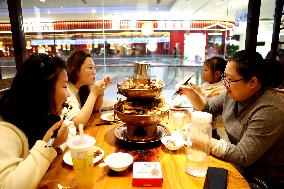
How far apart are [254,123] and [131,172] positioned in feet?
2.95

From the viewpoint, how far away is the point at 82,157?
117cm

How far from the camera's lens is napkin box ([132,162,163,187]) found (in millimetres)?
1260

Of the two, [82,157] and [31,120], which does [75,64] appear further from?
[82,157]

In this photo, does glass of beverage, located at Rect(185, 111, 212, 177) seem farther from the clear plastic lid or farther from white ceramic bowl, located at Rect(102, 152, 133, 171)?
the clear plastic lid

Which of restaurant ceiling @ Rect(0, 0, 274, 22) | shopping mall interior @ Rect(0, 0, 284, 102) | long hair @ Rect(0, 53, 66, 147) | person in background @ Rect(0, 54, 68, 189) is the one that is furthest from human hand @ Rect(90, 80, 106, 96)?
restaurant ceiling @ Rect(0, 0, 274, 22)

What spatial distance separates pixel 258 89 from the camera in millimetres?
1714

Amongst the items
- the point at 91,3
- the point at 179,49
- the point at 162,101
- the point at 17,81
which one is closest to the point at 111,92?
the point at 91,3

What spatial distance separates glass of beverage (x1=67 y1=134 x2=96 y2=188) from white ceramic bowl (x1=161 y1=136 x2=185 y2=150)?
64 cm

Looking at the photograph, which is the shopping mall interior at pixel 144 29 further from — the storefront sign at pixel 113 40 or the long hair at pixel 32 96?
the long hair at pixel 32 96

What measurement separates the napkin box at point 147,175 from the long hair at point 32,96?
2.12ft

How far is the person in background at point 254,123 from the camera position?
1.52m

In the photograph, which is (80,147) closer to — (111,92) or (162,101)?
(162,101)

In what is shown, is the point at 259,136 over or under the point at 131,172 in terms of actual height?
over

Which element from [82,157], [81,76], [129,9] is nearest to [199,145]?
[82,157]
